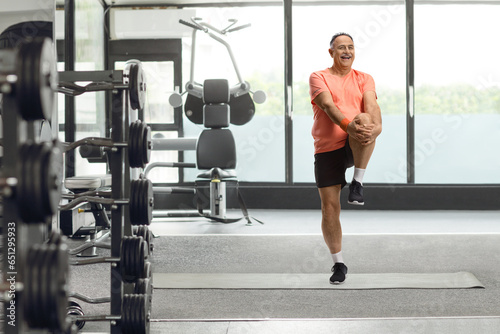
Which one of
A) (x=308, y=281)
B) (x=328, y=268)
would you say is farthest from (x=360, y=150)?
(x=328, y=268)

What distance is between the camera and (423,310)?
287 cm

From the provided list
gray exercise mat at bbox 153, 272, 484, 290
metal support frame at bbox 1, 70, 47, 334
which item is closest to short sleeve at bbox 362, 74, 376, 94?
gray exercise mat at bbox 153, 272, 484, 290

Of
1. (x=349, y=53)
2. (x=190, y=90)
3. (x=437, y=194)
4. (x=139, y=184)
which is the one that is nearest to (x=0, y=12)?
(x=139, y=184)

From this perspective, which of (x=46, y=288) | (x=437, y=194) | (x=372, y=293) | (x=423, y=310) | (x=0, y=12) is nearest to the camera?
(x=46, y=288)

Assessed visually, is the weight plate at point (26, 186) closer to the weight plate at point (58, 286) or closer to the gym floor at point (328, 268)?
the weight plate at point (58, 286)

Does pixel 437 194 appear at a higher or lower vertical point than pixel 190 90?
lower

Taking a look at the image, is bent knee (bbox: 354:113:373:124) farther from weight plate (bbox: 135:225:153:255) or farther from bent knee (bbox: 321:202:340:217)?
weight plate (bbox: 135:225:153:255)

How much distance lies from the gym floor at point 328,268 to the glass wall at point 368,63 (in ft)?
2.23

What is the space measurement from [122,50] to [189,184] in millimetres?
1716

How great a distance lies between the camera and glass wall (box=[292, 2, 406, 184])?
22.1 ft

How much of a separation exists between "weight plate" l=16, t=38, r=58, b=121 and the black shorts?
2223 mm

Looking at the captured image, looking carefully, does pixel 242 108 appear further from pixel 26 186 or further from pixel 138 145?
pixel 26 186

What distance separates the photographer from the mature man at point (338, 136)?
132 inches

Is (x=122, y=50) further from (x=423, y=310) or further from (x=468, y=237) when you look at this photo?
(x=423, y=310)
